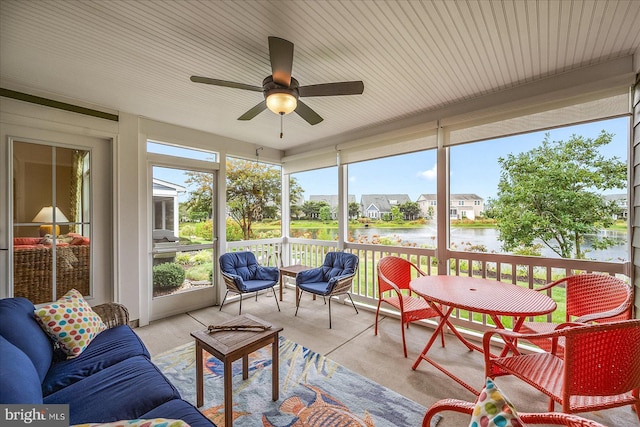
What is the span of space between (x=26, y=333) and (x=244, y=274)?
2369mm

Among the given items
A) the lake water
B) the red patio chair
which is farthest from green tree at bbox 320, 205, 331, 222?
the red patio chair

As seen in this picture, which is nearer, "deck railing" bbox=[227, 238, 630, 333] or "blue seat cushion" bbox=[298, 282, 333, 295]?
"deck railing" bbox=[227, 238, 630, 333]

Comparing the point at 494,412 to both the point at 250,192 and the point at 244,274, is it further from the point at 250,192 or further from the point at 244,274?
the point at 250,192

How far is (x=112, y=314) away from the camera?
6.89 ft

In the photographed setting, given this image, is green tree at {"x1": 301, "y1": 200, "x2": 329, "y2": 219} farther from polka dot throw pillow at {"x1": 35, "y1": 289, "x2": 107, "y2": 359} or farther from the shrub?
polka dot throw pillow at {"x1": 35, "y1": 289, "x2": 107, "y2": 359}

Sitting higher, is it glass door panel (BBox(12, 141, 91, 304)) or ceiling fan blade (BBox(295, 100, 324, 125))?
ceiling fan blade (BBox(295, 100, 324, 125))

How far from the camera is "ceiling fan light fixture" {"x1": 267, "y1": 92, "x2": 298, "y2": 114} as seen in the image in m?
1.91

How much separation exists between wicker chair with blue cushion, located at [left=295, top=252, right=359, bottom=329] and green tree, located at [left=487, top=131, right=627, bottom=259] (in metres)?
1.77

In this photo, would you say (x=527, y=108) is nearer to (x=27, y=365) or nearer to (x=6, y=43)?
(x=27, y=365)

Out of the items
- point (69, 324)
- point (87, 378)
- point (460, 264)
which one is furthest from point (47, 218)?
point (460, 264)

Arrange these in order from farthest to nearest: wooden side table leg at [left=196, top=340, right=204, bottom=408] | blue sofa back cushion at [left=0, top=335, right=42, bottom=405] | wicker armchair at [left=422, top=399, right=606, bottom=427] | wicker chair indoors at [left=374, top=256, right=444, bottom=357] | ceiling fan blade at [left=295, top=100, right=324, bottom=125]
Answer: wicker chair indoors at [left=374, top=256, right=444, bottom=357] < ceiling fan blade at [left=295, top=100, right=324, bottom=125] < wooden side table leg at [left=196, top=340, right=204, bottom=408] < blue sofa back cushion at [left=0, top=335, right=42, bottom=405] < wicker armchair at [left=422, top=399, right=606, bottom=427]

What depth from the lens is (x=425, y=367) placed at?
7.36 ft

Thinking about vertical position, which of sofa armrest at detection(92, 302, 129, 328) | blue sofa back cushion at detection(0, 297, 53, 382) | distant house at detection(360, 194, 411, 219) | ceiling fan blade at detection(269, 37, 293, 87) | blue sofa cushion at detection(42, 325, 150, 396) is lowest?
blue sofa cushion at detection(42, 325, 150, 396)

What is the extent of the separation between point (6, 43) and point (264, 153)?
2.96 meters
